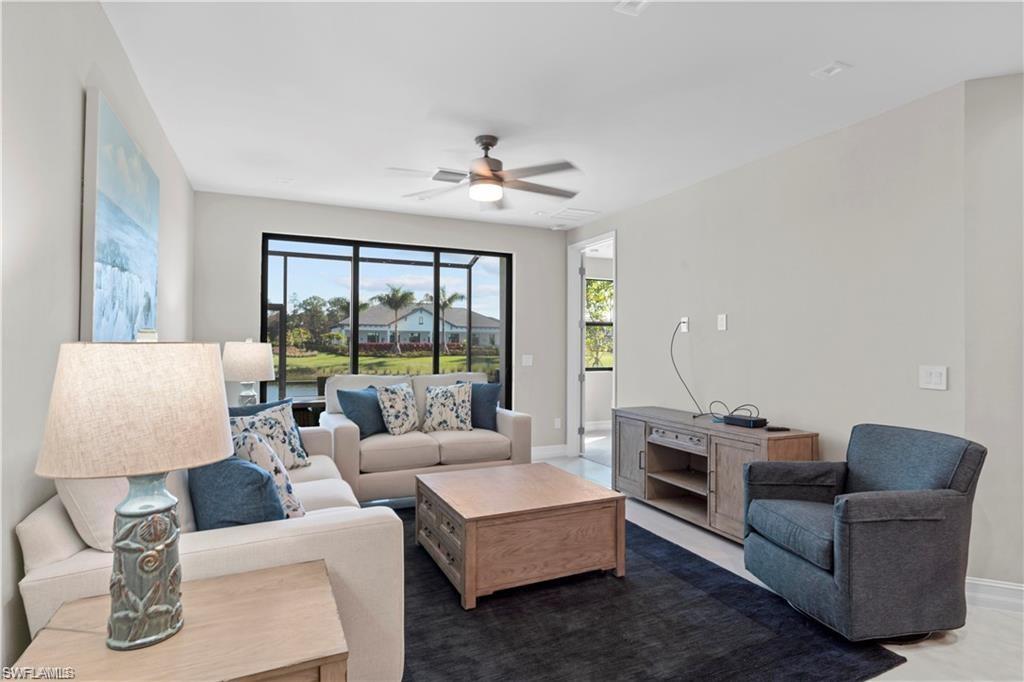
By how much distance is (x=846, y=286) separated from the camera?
3.28 m

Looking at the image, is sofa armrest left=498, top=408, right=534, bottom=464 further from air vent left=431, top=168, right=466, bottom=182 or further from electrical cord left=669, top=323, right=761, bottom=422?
air vent left=431, top=168, right=466, bottom=182

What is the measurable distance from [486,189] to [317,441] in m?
2.09

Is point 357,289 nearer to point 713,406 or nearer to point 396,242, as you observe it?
point 396,242

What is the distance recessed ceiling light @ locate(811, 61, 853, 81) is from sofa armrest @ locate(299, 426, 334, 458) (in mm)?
3636

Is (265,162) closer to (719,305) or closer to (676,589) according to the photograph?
(719,305)

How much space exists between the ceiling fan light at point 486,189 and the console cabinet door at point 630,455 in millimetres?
2133

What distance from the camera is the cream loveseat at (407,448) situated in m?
4.00

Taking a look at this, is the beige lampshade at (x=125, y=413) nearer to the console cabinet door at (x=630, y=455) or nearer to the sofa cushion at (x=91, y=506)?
the sofa cushion at (x=91, y=506)

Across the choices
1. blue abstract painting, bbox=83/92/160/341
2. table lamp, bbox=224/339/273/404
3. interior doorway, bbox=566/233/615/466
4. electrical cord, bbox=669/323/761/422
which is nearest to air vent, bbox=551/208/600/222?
interior doorway, bbox=566/233/615/466

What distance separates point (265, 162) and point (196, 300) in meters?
1.60

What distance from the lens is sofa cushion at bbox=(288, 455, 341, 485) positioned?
316 cm

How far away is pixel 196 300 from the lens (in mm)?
4773

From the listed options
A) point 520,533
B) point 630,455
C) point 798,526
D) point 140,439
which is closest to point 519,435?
point 630,455

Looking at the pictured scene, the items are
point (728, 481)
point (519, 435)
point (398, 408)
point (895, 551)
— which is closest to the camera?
point (895, 551)
